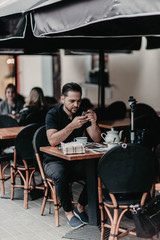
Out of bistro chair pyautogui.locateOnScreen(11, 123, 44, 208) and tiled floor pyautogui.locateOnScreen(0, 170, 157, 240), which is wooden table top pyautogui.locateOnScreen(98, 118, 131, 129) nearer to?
bistro chair pyautogui.locateOnScreen(11, 123, 44, 208)

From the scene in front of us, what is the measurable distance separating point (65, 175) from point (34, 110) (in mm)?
2560

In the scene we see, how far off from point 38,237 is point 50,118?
1.34 m

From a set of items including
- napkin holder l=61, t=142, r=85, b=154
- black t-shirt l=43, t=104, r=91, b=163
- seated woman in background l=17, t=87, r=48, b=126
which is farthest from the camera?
seated woman in background l=17, t=87, r=48, b=126

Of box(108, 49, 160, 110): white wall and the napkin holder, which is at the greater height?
box(108, 49, 160, 110): white wall

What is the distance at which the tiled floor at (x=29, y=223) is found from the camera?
15.2 ft

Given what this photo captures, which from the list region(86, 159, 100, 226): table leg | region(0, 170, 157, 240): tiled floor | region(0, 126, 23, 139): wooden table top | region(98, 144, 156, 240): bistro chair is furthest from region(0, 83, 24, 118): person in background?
region(98, 144, 156, 240): bistro chair

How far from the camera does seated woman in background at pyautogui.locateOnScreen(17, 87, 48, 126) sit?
263 inches

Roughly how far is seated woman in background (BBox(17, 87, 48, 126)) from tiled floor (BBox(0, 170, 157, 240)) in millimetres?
1394

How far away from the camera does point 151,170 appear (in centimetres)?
401

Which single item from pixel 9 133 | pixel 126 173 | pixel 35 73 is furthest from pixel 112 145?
pixel 35 73

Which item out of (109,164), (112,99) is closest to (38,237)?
(109,164)

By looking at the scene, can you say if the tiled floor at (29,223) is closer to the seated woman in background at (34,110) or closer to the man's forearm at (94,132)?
the man's forearm at (94,132)

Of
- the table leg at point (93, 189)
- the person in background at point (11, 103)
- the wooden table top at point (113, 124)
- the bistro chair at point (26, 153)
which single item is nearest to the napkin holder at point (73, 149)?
the table leg at point (93, 189)

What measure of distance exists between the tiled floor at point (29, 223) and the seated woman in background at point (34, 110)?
54.9 inches
